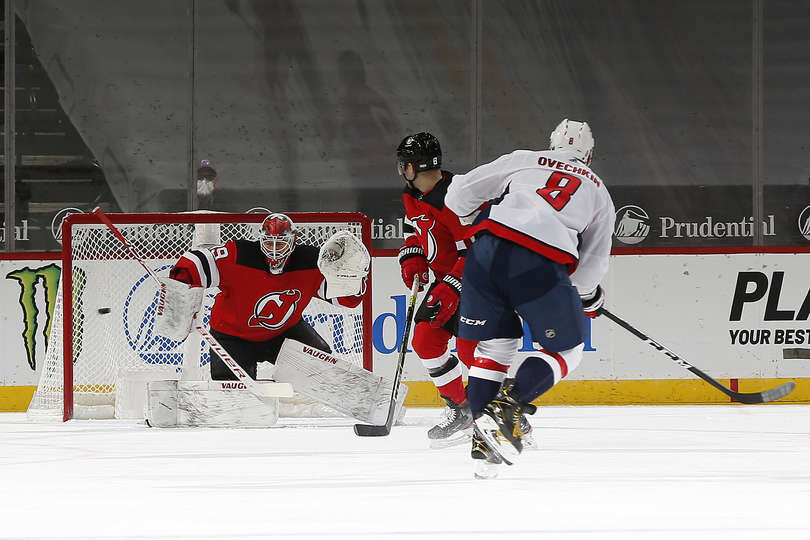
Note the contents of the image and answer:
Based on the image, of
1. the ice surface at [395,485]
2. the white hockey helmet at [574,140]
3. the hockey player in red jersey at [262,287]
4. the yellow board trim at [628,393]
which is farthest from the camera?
the yellow board trim at [628,393]

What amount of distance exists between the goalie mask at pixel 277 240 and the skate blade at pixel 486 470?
1.67m

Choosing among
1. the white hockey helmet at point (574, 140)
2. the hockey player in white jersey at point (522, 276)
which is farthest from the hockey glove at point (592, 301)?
the white hockey helmet at point (574, 140)

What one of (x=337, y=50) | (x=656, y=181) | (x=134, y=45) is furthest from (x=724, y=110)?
(x=134, y=45)

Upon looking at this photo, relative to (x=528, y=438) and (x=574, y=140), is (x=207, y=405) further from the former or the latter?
(x=574, y=140)

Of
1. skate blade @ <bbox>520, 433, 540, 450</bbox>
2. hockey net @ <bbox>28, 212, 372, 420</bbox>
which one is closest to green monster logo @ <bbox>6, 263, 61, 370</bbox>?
hockey net @ <bbox>28, 212, 372, 420</bbox>

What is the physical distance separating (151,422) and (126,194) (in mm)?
1797

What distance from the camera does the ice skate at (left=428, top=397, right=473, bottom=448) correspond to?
10.8 ft

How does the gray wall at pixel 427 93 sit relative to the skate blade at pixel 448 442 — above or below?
above

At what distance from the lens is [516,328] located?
2713 millimetres

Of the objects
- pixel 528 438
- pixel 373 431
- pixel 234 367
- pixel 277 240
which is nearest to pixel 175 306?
pixel 234 367

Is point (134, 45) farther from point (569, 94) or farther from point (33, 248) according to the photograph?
point (569, 94)

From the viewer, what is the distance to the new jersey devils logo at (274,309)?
408 cm

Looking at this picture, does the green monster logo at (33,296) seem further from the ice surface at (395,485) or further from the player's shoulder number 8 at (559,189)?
the player's shoulder number 8 at (559,189)

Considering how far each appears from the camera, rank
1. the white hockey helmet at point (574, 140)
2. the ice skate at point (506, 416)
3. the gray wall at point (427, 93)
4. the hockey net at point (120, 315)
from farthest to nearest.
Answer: the gray wall at point (427, 93), the hockey net at point (120, 315), the white hockey helmet at point (574, 140), the ice skate at point (506, 416)
